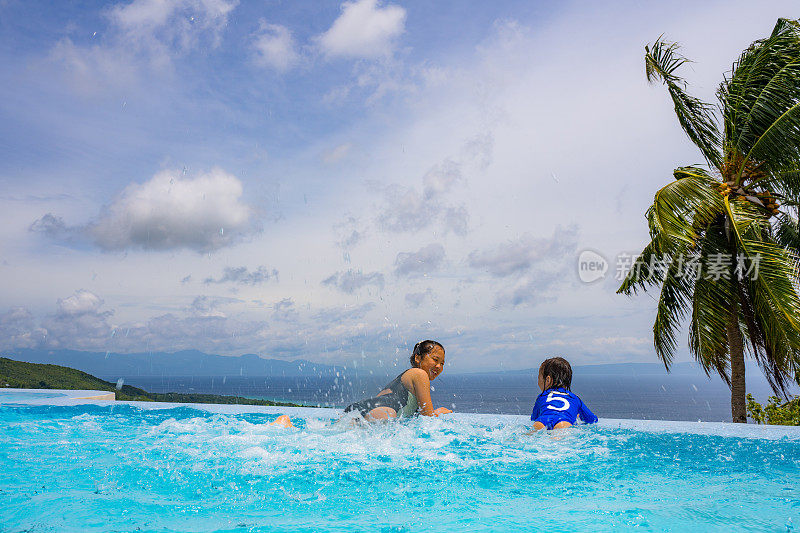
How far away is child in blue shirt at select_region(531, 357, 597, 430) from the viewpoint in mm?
5871

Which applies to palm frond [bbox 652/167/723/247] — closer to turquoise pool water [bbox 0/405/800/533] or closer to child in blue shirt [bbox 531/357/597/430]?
turquoise pool water [bbox 0/405/800/533]

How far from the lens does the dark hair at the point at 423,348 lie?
6379 millimetres

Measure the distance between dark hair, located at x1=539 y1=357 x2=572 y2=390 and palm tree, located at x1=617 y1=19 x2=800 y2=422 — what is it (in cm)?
434

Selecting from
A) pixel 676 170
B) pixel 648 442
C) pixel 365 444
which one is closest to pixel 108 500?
pixel 365 444

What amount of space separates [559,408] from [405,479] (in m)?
2.25

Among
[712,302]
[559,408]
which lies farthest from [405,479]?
[712,302]

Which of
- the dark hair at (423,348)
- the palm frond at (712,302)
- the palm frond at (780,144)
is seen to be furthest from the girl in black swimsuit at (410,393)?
the palm frond at (780,144)

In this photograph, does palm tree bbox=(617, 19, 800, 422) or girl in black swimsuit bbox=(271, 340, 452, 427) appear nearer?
girl in black swimsuit bbox=(271, 340, 452, 427)

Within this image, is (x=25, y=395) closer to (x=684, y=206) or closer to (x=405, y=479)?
(x=405, y=479)

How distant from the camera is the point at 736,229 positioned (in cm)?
904

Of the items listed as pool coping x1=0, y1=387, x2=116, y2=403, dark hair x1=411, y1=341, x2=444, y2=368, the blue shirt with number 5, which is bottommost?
pool coping x1=0, y1=387, x2=116, y2=403

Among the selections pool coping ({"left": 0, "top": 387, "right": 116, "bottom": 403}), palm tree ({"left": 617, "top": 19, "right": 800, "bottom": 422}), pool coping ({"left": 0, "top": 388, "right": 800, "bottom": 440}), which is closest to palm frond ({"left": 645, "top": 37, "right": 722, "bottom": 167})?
palm tree ({"left": 617, "top": 19, "right": 800, "bottom": 422})

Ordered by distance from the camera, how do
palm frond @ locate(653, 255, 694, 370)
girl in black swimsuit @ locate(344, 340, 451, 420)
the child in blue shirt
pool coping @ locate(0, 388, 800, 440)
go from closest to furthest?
1. the child in blue shirt
2. girl in black swimsuit @ locate(344, 340, 451, 420)
3. pool coping @ locate(0, 388, 800, 440)
4. palm frond @ locate(653, 255, 694, 370)

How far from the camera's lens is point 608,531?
3.11 metres
